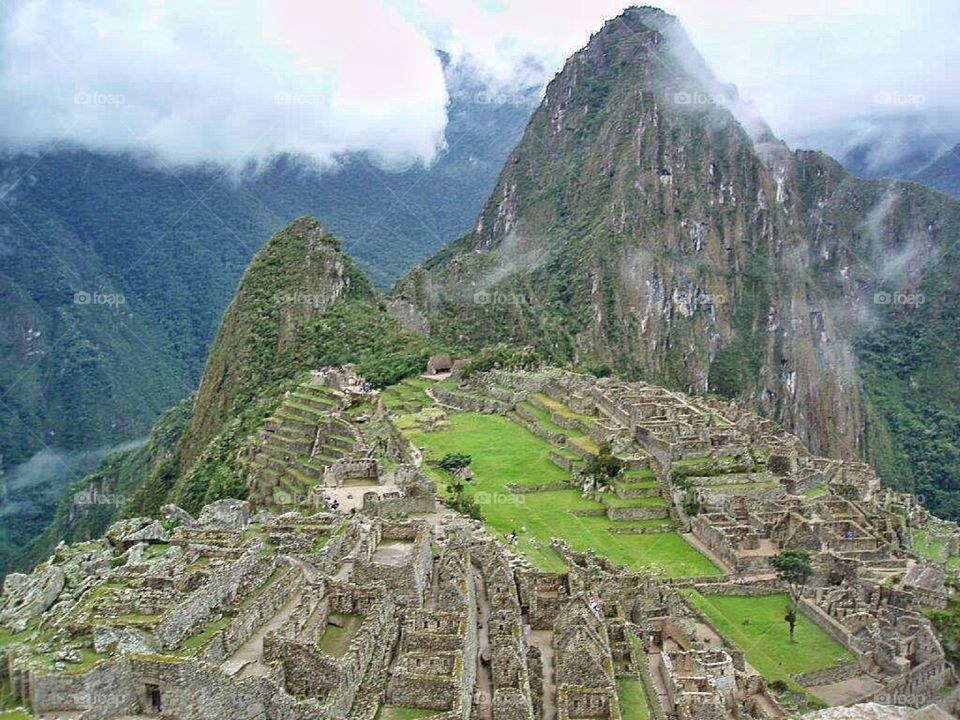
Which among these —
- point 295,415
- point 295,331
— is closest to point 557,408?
point 295,415

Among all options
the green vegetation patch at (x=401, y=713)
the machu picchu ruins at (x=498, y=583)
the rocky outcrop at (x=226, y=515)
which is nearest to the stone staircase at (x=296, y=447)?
the machu picchu ruins at (x=498, y=583)

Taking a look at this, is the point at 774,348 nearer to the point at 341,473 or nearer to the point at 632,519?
the point at 632,519

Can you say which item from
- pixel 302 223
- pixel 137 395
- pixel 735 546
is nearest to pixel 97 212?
pixel 137 395

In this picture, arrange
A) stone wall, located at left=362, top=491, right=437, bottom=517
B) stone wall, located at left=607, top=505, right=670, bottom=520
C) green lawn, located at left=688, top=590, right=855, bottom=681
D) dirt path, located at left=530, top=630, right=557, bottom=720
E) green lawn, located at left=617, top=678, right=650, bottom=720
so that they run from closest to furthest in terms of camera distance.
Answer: dirt path, located at left=530, top=630, right=557, bottom=720
green lawn, located at left=617, top=678, right=650, bottom=720
stone wall, located at left=362, top=491, right=437, bottom=517
green lawn, located at left=688, top=590, right=855, bottom=681
stone wall, located at left=607, top=505, right=670, bottom=520

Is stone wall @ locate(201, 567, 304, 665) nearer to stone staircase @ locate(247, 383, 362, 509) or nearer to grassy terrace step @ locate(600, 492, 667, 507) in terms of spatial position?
stone staircase @ locate(247, 383, 362, 509)

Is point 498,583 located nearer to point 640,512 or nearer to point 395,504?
point 395,504

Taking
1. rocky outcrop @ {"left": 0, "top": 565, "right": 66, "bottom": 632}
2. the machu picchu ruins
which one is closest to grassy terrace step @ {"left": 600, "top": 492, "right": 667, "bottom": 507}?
the machu picchu ruins

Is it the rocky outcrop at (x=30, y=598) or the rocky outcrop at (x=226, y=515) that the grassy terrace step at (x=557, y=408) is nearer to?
the rocky outcrop at (x=226, y=515)

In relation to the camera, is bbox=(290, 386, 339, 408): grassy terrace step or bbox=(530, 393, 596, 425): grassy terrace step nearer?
bbox=(530, 393, 596, 425): grassy terrace step
